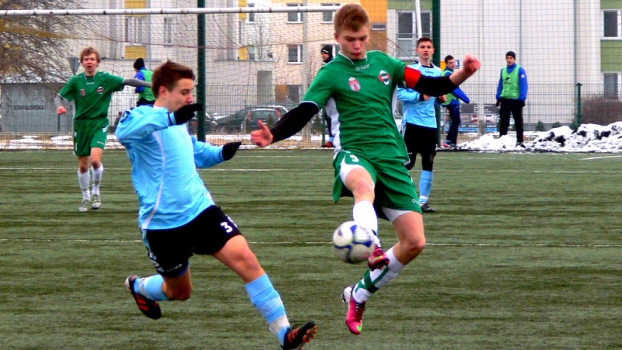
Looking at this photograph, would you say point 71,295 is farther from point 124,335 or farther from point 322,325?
point 322,325

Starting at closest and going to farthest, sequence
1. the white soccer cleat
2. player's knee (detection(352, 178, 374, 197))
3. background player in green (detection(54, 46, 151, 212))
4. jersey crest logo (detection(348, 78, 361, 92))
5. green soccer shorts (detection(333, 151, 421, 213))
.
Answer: player's knee (detection(352, 178, 374, 197)) < green soccer shorts (detection(333, 151, 421, 213)) < jersey crest logo (detection(348, 78, 361, 92)) < the white soccer cleat < background player in green (detection(54, 46, 151, 212))

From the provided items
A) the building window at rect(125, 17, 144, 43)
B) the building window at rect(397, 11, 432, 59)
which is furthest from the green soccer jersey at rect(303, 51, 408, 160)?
the building window at rect(125, 17, 144, 43)

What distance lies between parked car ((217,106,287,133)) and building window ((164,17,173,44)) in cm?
296

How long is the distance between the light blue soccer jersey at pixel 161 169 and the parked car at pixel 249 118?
66.3 feet

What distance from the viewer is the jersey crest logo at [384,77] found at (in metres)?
6.20

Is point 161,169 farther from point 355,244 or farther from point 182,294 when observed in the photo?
point 355,244

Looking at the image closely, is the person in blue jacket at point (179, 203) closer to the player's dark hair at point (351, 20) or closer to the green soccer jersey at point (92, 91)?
the player's dark hair at point (351, 20)

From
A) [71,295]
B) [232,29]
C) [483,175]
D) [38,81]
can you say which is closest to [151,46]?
[232,29]

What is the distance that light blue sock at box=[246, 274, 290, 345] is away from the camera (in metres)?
5.16

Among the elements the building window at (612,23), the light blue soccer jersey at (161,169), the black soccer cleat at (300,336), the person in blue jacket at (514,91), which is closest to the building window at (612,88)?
the person in blue jacket at (514,91)

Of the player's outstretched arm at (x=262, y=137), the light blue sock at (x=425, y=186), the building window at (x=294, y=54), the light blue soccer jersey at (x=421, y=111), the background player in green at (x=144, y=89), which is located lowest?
the light blue sock at (x=425, y=186)

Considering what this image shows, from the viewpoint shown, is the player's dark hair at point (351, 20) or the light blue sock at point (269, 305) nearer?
the light blue sock at point (269, 305)

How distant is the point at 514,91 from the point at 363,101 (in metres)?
17.9

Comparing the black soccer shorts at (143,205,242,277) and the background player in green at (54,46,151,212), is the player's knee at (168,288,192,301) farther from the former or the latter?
the background player in green at (54,46,151,212)
